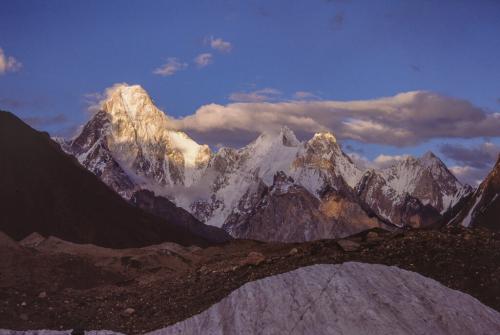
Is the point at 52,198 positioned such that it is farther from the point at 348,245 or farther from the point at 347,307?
the point at 347,307

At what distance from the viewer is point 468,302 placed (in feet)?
79.1

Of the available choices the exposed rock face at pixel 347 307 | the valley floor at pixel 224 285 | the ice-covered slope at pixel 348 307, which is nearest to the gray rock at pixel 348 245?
the valley floor at pixel 224 285

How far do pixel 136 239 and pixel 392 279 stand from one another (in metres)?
151

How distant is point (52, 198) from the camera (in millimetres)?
151375

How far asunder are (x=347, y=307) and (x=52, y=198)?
137339 millimetres

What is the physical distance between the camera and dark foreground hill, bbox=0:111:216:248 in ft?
463

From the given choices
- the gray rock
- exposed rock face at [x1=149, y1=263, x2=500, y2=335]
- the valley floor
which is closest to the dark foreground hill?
the valley floor

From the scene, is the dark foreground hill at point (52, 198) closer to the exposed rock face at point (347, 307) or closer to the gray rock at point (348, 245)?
the gray rock at point (348, 245)

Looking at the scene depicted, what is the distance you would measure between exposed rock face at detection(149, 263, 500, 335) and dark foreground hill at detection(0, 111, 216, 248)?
114963 millimetres

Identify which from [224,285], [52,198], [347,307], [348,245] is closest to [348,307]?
[347,307]

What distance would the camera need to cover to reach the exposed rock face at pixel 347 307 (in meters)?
22.6

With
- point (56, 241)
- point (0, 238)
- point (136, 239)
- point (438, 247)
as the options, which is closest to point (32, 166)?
point (136, 239)

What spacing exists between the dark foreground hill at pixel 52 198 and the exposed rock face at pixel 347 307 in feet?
377

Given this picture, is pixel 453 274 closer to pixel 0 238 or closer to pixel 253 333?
pixel 253 333
